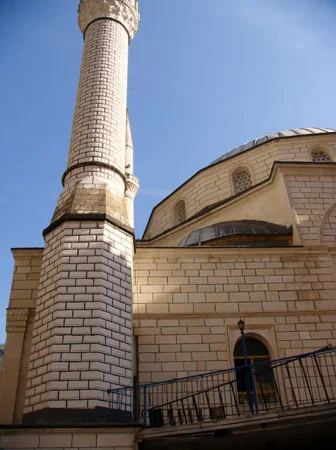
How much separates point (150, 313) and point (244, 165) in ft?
31.4

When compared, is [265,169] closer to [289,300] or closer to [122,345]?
[289,300]

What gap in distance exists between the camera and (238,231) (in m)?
12.9

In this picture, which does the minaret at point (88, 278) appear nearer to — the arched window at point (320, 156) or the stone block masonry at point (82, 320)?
the stone block masonry at point (82, 320)

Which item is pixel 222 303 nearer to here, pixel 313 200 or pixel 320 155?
pixel 313 200

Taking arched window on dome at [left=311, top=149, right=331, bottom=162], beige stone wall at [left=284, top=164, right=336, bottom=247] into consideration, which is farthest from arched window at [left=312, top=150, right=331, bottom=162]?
beige stone wall at [left=284, top=164, right=336, bottom=247]

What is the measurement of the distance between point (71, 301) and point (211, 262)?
389 centimetres

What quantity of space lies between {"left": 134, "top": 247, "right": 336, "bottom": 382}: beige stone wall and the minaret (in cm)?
136

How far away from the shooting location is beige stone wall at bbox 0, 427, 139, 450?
20.1 feet

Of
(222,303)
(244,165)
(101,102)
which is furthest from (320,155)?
(222,303)

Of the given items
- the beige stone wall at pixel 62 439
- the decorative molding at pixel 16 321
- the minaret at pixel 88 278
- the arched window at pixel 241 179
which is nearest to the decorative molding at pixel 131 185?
the arched window at pixel 241 179

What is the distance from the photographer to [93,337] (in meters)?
7.29

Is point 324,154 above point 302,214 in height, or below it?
above

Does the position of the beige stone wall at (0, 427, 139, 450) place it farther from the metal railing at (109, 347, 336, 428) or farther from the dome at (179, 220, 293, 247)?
the dome at (179, 220, 293, 247)

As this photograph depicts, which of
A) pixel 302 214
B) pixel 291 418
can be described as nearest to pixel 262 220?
pixel 302 214
